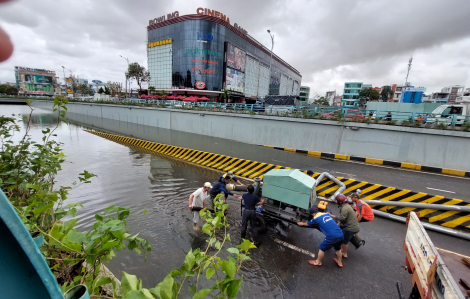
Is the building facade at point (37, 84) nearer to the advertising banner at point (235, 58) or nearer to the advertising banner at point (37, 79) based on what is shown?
the advertising banner at point (37, 79)

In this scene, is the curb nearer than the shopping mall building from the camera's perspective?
Yes

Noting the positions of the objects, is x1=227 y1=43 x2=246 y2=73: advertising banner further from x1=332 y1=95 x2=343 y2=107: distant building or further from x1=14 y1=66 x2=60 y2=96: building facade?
x1=14 y1=66 x2=60 y2=96: building facade

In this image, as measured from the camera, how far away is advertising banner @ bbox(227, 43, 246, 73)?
49.1 metres

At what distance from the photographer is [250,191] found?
5.33 meters

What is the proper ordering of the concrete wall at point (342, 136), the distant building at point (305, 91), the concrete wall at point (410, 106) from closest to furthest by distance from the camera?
the concrete wall at point (342, 136) → the concrete wall at point (410, 106) → the distant building at point (305, 91)

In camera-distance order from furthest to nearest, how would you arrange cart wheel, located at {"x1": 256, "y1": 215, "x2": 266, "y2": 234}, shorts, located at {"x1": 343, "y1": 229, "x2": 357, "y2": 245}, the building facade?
the building facade
cart wheel, located at {"x1": 256, "y1": 215, "x2": 266, "y2": 234}
shorts, located at {"x1": 343, "y1": 229, "x2": 357, "y2": 245}

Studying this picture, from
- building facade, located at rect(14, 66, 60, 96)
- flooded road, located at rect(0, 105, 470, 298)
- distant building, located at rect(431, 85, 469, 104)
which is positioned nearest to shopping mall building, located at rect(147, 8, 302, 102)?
flooded road, located at rect(0, 105, 470, 298)

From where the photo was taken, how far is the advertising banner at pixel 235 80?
5000cm

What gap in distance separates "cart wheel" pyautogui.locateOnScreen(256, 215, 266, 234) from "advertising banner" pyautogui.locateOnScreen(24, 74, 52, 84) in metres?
126

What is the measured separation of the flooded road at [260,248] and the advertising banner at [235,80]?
146 feet

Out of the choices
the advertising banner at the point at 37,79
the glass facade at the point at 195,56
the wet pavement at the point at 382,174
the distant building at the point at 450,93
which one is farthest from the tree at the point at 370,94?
the advertising banner at the point at 37,79

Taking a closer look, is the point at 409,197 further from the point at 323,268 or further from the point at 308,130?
the point at 308,130

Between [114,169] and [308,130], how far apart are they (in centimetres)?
1345

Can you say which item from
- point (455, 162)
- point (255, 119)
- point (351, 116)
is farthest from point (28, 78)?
point (455, 162)
